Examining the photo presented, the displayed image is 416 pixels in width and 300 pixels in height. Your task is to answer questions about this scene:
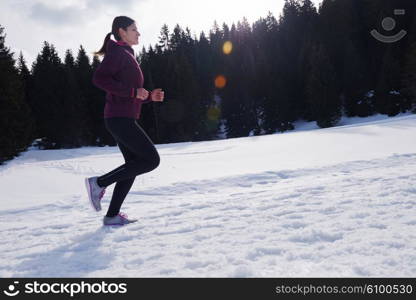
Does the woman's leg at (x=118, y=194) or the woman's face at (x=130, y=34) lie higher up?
the woman's face at (x=130, y=34)

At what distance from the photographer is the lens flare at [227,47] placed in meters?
57.6

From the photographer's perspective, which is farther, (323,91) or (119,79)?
(323,91)

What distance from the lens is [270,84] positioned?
1651 inches

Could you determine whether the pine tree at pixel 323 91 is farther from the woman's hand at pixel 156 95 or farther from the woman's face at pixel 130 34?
the woman's face at pixel 130 34

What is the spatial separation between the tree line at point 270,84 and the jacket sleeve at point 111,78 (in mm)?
29709

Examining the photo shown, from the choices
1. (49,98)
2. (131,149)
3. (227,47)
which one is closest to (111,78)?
(131,149)

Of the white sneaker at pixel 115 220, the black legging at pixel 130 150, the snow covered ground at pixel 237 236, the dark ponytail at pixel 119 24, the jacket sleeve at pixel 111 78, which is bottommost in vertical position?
the snow covered ground at pixel 237 236

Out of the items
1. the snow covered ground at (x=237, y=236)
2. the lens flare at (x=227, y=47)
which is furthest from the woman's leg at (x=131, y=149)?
the lens flare at (x=227, y=47)

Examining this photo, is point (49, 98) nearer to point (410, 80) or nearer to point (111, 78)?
point (111, 78)

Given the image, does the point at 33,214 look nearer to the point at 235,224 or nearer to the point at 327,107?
the point at 235,224

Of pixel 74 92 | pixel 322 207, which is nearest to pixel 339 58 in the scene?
pixel 74 92

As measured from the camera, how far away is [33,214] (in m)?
4.79

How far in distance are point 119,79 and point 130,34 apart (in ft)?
1.74

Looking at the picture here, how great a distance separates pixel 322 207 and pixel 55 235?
9.17 ft
